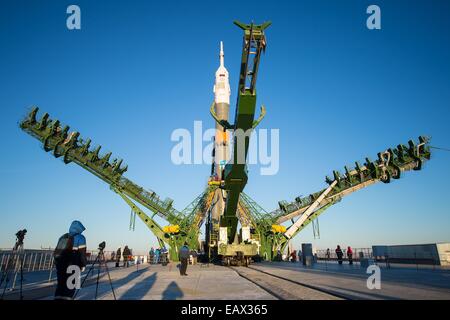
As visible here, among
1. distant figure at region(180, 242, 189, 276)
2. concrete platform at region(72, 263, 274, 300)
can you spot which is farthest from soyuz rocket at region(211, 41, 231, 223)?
concrete platform at region(72, 263, 274, 300)

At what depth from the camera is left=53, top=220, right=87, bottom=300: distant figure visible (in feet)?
16.7

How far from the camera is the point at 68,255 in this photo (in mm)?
5285

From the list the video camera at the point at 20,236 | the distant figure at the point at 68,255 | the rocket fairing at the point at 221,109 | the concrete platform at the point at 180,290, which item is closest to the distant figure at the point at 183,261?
the concrete platform at the point at 180,290

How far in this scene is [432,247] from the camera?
73.5ft

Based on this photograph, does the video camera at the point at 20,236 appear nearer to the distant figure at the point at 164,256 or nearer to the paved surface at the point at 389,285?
the paved surface at the point at 389,285

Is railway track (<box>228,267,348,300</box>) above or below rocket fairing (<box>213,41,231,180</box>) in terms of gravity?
below

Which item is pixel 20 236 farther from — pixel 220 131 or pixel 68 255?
pixel 220 131

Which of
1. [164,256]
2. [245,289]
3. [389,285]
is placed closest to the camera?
[245,289]

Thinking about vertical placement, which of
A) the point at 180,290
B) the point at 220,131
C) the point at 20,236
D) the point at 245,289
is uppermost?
the point at 220,131

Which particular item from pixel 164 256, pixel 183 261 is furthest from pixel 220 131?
pixel 183 261

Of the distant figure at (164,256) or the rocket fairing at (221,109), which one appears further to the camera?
the rocket fairing at (221,109)

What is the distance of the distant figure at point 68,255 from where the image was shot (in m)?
5.09

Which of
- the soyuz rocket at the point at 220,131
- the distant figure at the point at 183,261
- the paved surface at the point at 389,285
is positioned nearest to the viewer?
the paved surface at the point at 389,285

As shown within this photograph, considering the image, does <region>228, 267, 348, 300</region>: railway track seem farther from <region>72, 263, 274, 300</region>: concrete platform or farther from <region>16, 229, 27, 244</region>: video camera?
<region>16, 229, 27, 244</region>: video camera
